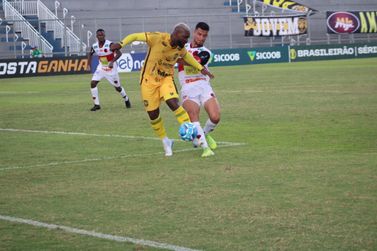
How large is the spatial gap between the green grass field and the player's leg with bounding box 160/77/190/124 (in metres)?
0.62

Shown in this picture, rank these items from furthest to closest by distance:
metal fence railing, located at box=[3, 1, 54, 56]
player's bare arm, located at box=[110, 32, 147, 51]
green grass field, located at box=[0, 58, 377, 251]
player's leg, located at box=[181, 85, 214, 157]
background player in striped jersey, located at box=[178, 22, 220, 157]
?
metal fence railing, located at box=[3, 1, 54, 56], background player in striped jersey, located at box=[178, 22, 220, 157], player's leg, located at box=[181, 85, 214, 157], player's bare arm, located at box=[110, 32, 147, 51], green grass field, located at box=[0, 58, 377, 251]

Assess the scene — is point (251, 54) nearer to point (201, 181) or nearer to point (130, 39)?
point (130, 39)

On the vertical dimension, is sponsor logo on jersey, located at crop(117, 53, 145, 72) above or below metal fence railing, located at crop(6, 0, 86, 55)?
below

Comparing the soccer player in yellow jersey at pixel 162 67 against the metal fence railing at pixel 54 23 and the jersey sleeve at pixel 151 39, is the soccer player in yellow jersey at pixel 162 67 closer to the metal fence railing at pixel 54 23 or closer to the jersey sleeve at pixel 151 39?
the jersey sleeve at pixel 151 39

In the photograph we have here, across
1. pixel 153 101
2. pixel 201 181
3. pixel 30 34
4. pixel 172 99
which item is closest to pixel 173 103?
pixel 172 99

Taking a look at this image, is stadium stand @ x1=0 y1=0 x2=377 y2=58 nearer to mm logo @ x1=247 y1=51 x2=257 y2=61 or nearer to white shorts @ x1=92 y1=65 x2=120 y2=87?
mm logo @ x1=247 y1=51 x2=257 y2=61

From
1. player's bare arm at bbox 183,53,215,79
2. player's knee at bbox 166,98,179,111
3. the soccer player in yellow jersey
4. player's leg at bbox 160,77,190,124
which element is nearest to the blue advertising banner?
player's bare arm at bbox 183,53,215,79

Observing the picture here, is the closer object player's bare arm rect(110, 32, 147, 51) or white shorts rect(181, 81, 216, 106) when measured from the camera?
player's bare arm rect(110, 32, 147, 51)

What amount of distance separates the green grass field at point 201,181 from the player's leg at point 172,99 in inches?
24.4

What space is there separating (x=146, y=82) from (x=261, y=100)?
10641 millimetres

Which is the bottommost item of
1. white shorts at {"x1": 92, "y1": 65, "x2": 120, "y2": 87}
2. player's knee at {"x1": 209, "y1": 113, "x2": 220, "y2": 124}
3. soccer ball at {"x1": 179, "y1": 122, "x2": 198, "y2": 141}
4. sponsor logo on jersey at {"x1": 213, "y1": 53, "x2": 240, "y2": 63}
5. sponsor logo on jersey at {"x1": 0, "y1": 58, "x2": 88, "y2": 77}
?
sponsor logo on jersey at {"x1": 213, "y1": 53, "x2": 240, "y2": 63}

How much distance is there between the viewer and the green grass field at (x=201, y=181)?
7465 mm

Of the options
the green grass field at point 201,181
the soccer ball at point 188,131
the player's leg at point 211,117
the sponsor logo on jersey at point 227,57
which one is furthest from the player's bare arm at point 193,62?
the sponsor logo on jersey at point 227,57

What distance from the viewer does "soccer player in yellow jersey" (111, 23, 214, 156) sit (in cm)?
1262
